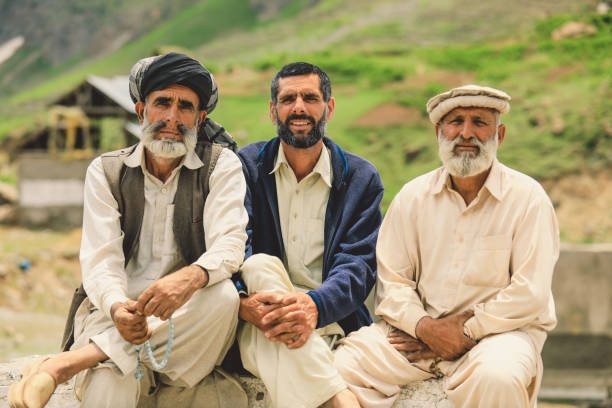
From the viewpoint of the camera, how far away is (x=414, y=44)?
31766 millimetres

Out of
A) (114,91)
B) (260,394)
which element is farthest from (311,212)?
(114,91)

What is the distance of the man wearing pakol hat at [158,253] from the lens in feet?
10.9

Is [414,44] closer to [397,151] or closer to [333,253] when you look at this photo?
[397,151]

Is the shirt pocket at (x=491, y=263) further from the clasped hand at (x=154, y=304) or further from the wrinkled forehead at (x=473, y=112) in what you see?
the clasped hand at (x=154, y=304)

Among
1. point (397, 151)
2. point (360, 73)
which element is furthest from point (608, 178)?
point (360, 73)

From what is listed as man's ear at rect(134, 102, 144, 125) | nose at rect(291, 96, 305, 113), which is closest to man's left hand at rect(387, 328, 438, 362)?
nose at rect(291, 96, 305, 113)

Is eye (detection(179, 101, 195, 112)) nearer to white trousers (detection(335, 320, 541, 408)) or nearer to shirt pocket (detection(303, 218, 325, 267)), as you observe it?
shirt pocket (detection(303, 218, 325, 267))

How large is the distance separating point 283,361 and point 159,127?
1158 millimetres

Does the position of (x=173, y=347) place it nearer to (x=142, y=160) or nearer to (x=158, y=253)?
(x=158, y=253)

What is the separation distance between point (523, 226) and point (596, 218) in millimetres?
15220

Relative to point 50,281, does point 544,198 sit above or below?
above

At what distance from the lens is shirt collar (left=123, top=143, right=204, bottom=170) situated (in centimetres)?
368

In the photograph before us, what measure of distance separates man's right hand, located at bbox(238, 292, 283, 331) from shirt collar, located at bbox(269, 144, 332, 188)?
0.74 metres

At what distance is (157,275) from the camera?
11.9 ft
